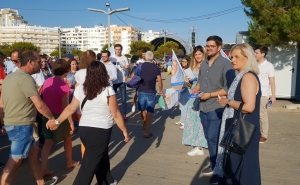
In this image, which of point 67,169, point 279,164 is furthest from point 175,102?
point 67,169

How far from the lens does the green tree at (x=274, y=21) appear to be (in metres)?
8.95

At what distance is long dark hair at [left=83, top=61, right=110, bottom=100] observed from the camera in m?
3.41

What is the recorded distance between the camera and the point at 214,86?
4.08 m

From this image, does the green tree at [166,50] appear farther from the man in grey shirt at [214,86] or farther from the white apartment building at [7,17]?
the white apartment building at [7,17]

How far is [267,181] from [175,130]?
3.26 m

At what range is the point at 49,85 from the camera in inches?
171

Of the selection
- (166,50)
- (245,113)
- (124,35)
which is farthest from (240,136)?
(124,35)

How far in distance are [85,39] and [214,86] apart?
630 feet

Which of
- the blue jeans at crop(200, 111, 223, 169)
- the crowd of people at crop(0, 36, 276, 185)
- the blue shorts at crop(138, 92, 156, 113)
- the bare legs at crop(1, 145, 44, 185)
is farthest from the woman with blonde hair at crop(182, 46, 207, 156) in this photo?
the bare legs at crop(1, 145, 44, 185)

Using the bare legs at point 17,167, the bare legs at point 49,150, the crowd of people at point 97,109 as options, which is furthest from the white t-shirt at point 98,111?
the bare legs at point 49,150

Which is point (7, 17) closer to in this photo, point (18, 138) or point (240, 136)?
point (18, 138)

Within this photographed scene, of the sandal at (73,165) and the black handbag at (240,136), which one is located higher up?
the black handbag at (240,136)

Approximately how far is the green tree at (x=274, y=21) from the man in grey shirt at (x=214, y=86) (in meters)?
5.82

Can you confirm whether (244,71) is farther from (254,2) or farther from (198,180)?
(254,2)
